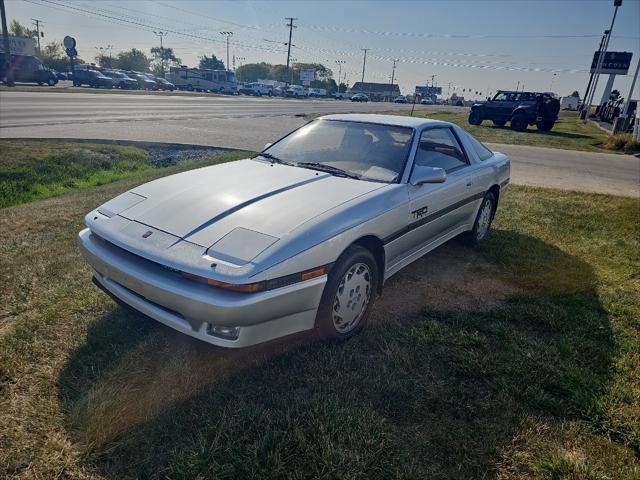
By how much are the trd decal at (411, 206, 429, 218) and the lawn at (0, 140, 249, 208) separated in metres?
5.79

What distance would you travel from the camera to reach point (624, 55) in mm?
39469

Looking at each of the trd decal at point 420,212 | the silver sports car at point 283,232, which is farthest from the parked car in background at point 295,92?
the trd decal at point 420,212

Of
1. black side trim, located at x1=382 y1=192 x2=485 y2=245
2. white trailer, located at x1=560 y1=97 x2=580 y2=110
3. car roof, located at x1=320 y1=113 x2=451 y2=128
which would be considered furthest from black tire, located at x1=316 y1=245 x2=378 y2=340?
white trailer, located at x1=560 y1=97 x2=580 y2=110

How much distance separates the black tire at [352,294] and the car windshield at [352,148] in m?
0.70

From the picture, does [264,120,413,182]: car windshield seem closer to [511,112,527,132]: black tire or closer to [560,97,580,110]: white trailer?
[511,112,527,132]: black tire

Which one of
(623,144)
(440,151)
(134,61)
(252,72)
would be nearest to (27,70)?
(440,151)

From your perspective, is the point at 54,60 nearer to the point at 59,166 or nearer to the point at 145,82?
the point at 145,82

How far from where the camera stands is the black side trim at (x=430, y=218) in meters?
3.00

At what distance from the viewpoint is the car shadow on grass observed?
193 centimetres

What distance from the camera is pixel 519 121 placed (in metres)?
20.7

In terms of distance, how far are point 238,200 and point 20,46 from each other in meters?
44.5

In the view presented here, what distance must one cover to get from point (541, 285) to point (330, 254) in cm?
249

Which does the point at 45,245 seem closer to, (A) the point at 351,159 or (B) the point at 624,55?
(A) the point at 351,159

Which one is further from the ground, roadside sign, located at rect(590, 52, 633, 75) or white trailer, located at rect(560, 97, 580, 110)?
roadside sign, located at rect(590, 52, 633, 75)
